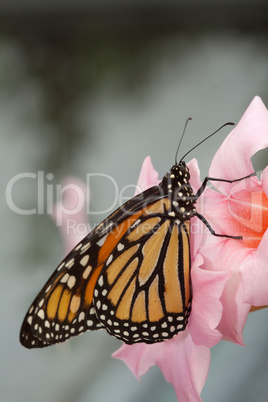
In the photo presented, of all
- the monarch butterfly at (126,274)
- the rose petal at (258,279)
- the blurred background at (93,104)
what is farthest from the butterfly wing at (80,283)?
the blurred background at (93,104)

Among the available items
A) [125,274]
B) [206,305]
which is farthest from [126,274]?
[206,305]

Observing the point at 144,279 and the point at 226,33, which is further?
the point at 226,33

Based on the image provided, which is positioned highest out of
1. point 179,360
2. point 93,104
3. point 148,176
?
point 93,104

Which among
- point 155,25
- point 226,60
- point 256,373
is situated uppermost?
point 155,25

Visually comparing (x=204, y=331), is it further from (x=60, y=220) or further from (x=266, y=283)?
(x=60, y=220)

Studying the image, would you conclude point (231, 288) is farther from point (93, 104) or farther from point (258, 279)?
point (93, 104)

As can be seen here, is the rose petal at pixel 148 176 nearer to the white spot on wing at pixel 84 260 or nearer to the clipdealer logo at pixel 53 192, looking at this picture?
the white spot on wing at pixel 84 260

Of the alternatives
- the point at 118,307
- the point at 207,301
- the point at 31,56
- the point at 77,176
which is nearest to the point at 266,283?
the point at 207,301
